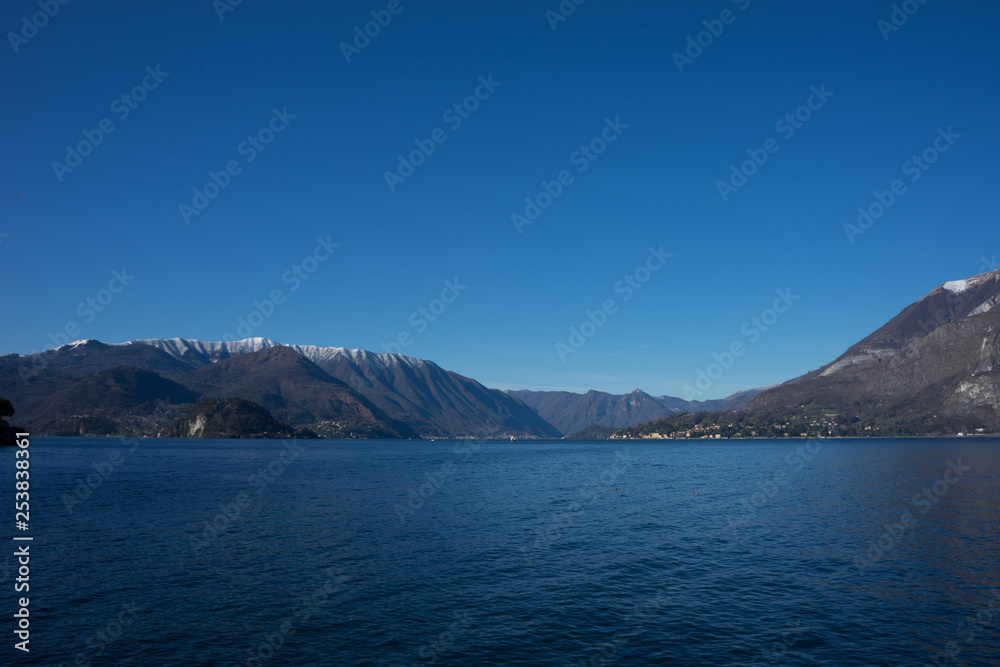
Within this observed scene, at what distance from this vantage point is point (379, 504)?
69.5 meters

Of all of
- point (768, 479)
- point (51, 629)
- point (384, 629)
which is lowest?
point (768, 479)

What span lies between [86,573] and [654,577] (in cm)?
3944

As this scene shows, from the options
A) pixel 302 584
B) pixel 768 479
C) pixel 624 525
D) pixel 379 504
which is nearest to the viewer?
pixel 302 584

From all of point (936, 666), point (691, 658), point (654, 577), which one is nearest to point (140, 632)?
point (691, 658)

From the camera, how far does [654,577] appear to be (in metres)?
36.3

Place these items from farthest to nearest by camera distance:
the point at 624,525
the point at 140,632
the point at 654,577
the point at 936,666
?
the point at 624,525 → the point at 654,577 → the point at 140,632 → the point at 936,666

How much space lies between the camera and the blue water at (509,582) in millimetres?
24844

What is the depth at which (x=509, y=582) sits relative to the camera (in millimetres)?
35062

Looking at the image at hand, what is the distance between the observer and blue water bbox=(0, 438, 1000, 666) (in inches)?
978

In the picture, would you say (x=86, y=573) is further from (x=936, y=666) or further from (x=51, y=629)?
(x=936, y=666)

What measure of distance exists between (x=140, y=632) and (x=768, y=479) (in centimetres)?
10593

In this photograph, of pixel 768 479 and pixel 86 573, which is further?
pixel 768 479

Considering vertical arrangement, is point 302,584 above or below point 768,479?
above

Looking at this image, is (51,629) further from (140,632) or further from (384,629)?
(384,629)
